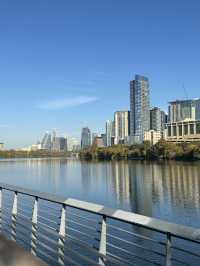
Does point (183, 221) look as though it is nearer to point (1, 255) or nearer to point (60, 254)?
point (60, 254)

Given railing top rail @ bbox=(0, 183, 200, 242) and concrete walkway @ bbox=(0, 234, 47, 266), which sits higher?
railing top rail @ bbox=(0, 183, 200, 242)

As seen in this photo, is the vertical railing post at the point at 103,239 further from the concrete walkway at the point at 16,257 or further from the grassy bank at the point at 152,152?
the grassy bank at the point at 152,152

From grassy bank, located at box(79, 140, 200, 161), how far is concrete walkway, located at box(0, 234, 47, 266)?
404 feet

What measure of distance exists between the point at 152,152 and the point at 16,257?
473 ft

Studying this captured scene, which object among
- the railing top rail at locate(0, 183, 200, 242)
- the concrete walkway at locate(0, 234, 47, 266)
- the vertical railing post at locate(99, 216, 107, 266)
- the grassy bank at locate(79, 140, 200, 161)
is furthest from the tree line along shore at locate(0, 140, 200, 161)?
the concrete walkway at locate(0, 234, 47, 266)

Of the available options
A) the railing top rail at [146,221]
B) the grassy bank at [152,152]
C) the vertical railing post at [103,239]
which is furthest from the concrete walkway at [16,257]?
the grassy bank at [152,152]

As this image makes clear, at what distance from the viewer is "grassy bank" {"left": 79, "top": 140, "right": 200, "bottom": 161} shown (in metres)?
132

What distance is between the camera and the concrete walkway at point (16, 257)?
3.47m

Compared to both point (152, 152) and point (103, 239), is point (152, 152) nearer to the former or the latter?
point (152, 152)

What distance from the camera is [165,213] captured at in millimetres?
31297

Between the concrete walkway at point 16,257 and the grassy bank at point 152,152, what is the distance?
404ft

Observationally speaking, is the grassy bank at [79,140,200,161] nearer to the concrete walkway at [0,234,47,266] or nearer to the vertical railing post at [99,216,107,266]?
the vertical railing post at [99,216,107,266]

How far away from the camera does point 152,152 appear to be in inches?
5773

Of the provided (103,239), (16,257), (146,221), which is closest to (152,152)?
(103,239)
